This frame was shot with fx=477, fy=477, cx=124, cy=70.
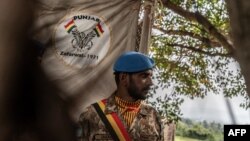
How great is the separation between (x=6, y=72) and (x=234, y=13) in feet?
1.35

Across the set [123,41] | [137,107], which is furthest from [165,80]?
[137,107]

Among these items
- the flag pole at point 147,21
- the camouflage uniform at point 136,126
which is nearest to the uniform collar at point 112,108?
the camouflage uniform at point 136,126

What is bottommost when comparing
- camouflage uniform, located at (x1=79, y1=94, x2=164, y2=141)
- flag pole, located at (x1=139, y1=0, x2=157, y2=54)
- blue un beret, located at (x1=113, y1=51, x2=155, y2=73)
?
camouflage uniform, located at (x1=79, y1=94, x2=164, y2=141)

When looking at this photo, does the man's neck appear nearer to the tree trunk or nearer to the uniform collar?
the uniform collar

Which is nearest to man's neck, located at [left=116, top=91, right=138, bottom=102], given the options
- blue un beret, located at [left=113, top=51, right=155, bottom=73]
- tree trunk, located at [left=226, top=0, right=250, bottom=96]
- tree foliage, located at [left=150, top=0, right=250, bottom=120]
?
blue un beret, located at [left=113, top=51, right=155, bottom=73]

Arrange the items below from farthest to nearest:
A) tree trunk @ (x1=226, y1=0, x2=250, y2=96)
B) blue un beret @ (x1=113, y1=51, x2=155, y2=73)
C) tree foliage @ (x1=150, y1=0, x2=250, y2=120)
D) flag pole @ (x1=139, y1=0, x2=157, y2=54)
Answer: tree foliage @ (x1=150, y1=0, x2=250, y2=120) → flag pole @ (x1=139, y1=0, x2=157, y2=54) → blue un beret @ (x1=113, y1=51, x2=155, y2=73) → tree trunk @ (x1=226, y1=0, x2=250, y2=96)

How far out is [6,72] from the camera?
847 mm

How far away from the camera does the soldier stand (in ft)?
7.98

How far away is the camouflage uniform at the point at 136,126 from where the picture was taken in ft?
8.00

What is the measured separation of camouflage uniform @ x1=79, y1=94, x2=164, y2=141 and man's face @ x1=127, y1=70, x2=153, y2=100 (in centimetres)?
10

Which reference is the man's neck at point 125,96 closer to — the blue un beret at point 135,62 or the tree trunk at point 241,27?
the blue un beret at point 135,62

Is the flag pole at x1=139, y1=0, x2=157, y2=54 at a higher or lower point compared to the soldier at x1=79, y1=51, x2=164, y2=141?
higher

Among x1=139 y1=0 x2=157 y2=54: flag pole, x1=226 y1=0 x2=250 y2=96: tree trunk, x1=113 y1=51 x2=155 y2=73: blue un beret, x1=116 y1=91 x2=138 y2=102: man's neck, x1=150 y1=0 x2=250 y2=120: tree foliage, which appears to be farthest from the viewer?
x1=150 y1=0 x2=250 y2=120: tree foliage

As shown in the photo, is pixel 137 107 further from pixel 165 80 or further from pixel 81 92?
pixel 165 80
